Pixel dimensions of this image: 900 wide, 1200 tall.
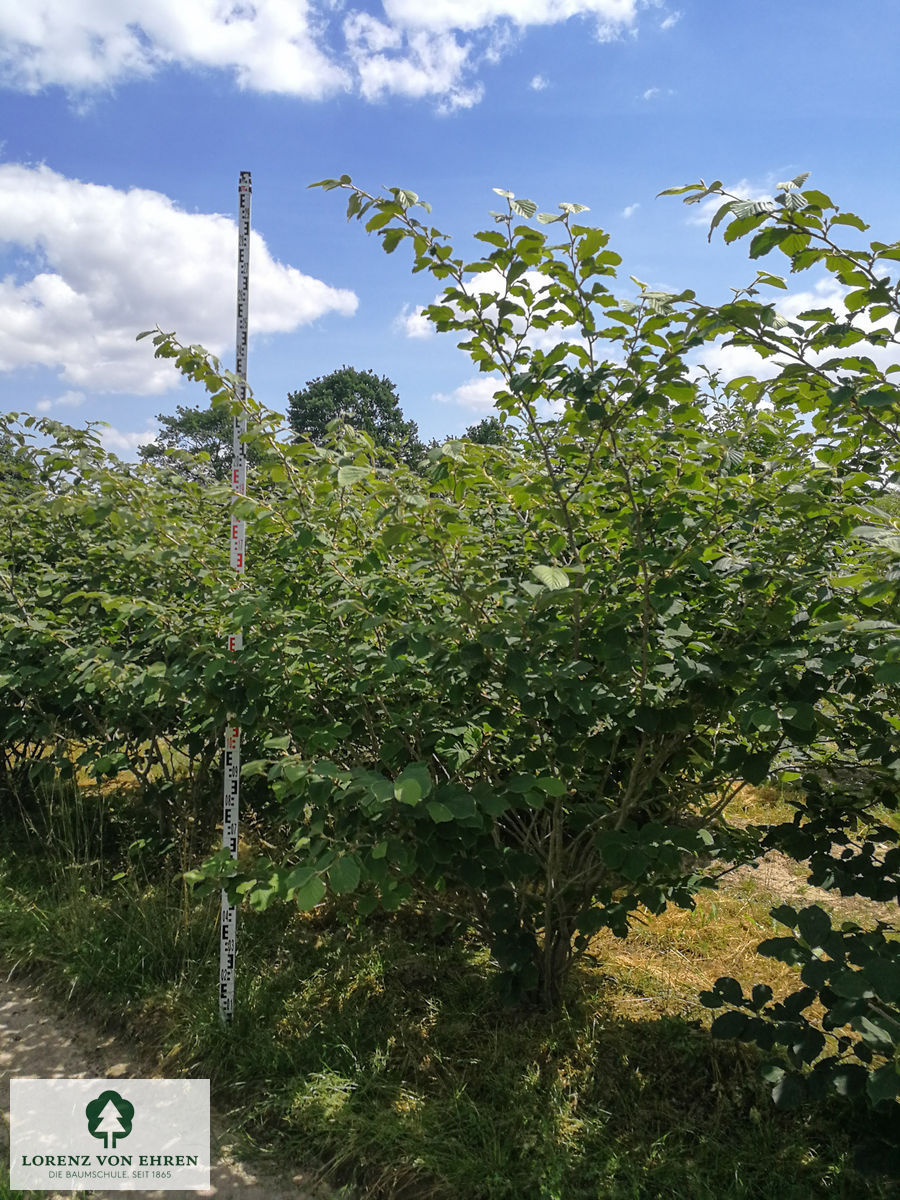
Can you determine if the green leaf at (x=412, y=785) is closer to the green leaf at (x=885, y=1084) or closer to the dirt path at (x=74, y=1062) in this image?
the green leaf at (x=885, y=1084)

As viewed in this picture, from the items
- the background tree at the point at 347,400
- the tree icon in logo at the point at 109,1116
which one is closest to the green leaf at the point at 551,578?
the tree icon in logo at the point at 109,1116

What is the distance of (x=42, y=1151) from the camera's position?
2.52 metres

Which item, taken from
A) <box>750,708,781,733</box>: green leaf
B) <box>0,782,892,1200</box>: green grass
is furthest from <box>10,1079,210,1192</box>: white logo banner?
<box>750,708,781,733</box>: green leaf

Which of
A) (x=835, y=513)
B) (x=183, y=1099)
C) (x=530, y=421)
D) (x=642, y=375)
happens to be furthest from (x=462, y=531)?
(x=183, y=1099)

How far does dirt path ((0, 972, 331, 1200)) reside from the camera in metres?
2.40

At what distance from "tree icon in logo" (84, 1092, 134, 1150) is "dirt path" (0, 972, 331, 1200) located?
158 millimetres

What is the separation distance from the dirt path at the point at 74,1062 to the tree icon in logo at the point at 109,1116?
0.16m

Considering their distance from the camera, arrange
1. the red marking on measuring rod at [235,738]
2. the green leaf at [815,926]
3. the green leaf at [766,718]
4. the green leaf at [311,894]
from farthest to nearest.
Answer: the red marking on measuring rod at [235,738], the green leaf at [815,926], the green leaf at [766,718], the green leaf at [311,894]

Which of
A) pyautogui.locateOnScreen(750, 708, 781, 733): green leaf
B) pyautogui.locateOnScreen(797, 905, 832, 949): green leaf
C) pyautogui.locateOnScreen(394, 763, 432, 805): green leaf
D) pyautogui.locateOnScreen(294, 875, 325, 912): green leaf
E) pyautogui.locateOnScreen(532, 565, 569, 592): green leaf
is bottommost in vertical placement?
pyautogui.locateOnScreen(797, 905, 832, 949): green leaf

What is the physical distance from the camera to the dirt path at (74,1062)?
2.40 m

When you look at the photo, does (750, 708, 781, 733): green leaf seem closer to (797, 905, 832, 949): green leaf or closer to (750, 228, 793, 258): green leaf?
(797, 905, 832, 949): green leaf

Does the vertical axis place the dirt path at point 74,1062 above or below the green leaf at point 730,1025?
below

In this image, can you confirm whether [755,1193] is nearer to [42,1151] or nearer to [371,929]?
[371,929]

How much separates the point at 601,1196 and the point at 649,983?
3.76ft
